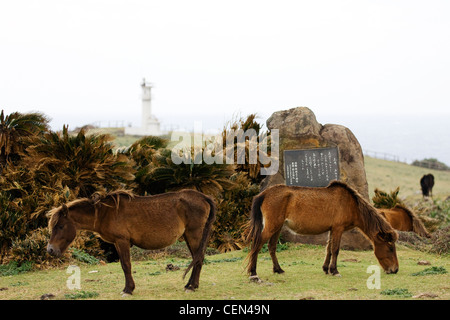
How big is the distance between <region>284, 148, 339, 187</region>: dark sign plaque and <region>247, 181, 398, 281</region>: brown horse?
313cm

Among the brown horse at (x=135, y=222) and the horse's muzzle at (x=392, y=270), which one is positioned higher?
the brown horse at (x=135, y=222)

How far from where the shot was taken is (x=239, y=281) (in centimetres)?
965

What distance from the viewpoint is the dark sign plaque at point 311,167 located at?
1348 centimetres

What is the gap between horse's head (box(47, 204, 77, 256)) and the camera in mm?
8023

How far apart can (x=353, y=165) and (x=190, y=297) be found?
23.4ft

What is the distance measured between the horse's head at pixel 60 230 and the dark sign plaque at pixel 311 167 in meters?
6.70

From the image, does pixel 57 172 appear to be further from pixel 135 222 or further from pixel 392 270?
pixel 392 270

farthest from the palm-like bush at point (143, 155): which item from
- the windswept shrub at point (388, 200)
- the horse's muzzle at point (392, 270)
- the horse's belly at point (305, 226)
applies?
the windswept shrub at point (388, 200)

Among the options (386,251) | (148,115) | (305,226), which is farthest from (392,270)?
(148,115)

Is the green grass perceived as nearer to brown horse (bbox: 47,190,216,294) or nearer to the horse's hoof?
the horse's hoof

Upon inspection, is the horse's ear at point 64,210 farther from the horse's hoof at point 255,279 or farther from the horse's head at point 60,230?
the horse's hoof at point 255,279

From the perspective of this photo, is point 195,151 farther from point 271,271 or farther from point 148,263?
point 271,271

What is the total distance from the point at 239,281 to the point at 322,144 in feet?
17.9

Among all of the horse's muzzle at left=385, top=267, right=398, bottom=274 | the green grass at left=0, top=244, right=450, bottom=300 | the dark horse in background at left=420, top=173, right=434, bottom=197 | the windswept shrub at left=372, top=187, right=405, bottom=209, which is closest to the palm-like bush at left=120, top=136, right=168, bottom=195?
the green grass at left=0, top=244, right=450, bottom=300
